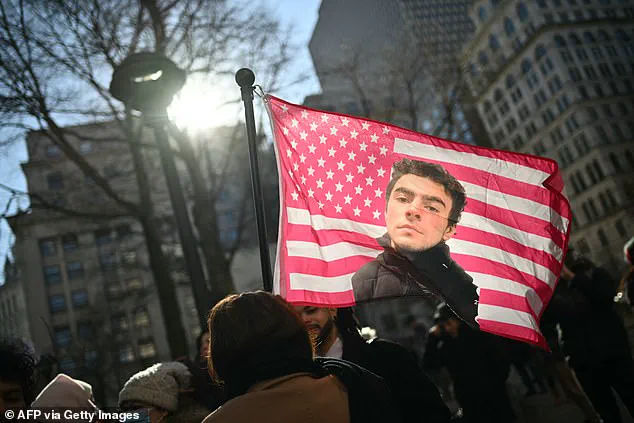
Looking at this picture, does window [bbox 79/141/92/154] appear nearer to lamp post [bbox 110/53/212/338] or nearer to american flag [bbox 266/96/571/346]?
lamp post [bbox 110/53/212/338]

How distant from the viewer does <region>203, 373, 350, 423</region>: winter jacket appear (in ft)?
6.11

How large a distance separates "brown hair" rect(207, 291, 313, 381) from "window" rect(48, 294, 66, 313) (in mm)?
54594

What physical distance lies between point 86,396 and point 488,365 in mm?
3854

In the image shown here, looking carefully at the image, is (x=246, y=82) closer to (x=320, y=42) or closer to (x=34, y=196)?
(x=34, y=196)

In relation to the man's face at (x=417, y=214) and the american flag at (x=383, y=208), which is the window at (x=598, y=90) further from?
the man's face at (x=417, y=214)

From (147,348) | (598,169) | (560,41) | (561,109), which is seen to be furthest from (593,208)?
(147,348)

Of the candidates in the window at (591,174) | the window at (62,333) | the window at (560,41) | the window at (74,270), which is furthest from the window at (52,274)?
the window at (591,174)

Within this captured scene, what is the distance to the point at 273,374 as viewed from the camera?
198cm

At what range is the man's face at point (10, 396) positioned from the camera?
9.42 ft

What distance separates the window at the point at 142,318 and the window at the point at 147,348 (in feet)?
4.70

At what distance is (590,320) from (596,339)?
0.18 meters

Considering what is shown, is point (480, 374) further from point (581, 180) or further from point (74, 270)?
point (581, 180)

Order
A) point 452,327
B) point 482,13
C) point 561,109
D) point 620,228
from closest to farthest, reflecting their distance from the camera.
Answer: point 452,327 → point 620,228 → point 561,109 → point 482,13

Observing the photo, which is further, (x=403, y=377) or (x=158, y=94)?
(x=158, y=94)
